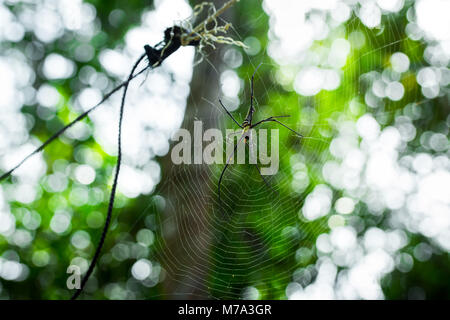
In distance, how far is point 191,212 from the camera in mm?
→ 3660

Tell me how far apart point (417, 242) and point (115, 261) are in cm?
648

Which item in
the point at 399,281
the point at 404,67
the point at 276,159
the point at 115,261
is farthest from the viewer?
the point at 399,281

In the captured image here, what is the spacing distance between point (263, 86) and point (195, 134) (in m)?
1.72

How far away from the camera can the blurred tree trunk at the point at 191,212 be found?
347 cm

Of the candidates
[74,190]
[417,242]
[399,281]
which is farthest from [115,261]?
[417,242]

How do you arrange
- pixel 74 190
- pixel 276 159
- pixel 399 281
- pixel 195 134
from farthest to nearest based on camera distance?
pixel 399 281 → pixel 74 190 → pixel 276 159 → pixel 195 134

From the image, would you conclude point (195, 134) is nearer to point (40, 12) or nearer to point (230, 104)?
point (230, 104)

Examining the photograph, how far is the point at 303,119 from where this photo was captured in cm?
466

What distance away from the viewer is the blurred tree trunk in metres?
3.47

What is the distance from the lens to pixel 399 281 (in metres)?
7.45

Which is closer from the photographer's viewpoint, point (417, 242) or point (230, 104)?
point (230, 104)
